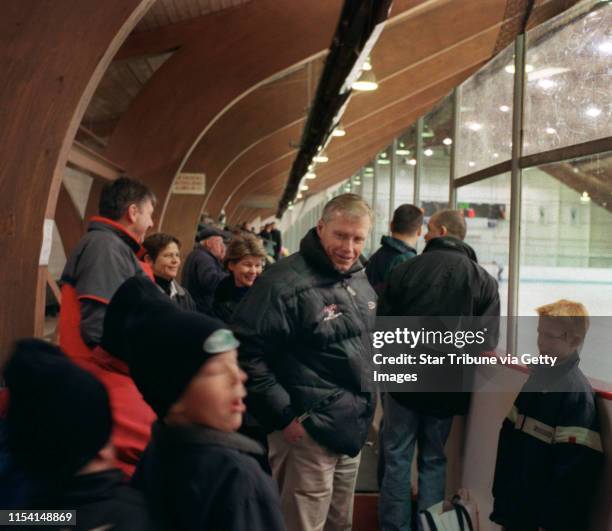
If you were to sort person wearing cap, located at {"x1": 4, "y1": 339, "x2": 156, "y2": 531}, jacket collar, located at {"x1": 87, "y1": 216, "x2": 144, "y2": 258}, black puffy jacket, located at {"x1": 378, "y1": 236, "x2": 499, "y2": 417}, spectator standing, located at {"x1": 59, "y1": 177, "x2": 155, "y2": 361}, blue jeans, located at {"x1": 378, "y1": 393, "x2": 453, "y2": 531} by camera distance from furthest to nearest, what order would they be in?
blue jeans, located at {"x1": 378, "y1": 393, "x2": 453, "y2": 531}
black puffy jacket, located at {"x1": 378, "y1": 236, "x2": 499, "y2": 417}
jacket collar, located at {"x1": 87, "y1": 216, "x2": 144, "y2": 258}
spectator standing, located at {"x1": 59, "y1": 177, "x2": 155, "y2": 361}
person wearing cap, located at {"x1": 4, "y1": 339, "x2": 156, "y2": 531}

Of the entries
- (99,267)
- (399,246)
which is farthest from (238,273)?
(99,267)

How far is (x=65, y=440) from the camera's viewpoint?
0.95m

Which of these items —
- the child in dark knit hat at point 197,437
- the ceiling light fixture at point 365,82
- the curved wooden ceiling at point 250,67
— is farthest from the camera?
the ceiling light fixture at point 365,82

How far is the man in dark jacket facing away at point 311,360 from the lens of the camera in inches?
89.3

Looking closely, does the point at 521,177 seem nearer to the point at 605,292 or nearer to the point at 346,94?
the point at 605,292

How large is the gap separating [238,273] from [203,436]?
282cm

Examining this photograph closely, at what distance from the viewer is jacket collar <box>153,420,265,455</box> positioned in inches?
44.9

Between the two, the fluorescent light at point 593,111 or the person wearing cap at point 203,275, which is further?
the person wearing cap at point 203,275

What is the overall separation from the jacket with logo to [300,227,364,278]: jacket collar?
789 millimetres

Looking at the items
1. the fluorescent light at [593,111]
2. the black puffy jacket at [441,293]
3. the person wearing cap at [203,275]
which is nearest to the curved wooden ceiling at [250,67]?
the fluorescent light at [593,111]

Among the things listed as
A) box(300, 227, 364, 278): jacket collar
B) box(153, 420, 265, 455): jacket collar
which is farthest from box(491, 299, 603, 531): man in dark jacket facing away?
box(153, 420, 265, 455): jacket collar

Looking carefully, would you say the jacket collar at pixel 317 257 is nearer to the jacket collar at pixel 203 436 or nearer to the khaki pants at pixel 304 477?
the khaki pants at pixel 304 477

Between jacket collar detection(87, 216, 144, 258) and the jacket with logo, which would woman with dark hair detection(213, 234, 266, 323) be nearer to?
jacket collar detection(87, 216, 144, 258)

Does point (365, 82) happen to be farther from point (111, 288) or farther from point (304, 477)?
point (304, 477)
